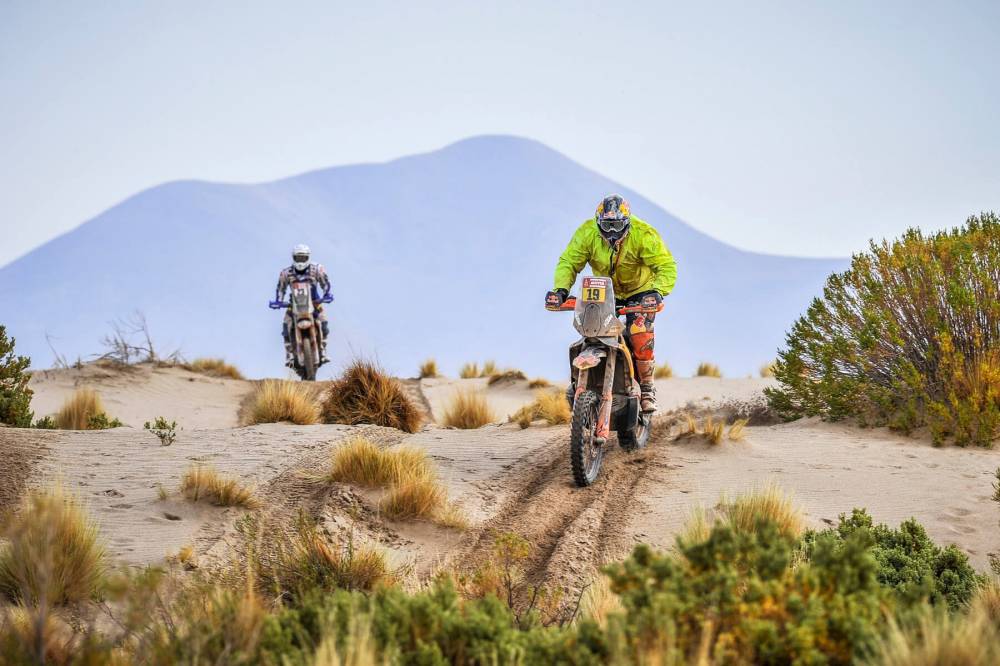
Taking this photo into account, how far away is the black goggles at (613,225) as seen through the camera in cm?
793

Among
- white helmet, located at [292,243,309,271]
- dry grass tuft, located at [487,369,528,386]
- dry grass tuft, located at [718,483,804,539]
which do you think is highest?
white helmet, located at [292,243,309,271]

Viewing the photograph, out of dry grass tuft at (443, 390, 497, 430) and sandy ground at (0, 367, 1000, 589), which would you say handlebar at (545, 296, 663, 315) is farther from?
dry grass tuft at (443, 390, 497, 430)

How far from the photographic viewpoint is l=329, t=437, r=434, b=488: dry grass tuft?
720cm

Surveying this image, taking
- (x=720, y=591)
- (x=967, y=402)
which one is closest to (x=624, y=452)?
(x=967, y=402)

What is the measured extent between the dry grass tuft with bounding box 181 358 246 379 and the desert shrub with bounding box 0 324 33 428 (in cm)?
833

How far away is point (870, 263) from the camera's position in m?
11.2

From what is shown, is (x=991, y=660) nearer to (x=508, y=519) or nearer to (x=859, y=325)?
(x=508, y=519)

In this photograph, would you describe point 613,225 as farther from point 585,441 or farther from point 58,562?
point 58,562

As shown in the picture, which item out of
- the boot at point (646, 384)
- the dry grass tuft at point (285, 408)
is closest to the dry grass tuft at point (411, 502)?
the boot at point (646, 384)

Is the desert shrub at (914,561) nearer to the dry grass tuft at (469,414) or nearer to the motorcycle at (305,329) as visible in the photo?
the dry grass tuft at (469,414)

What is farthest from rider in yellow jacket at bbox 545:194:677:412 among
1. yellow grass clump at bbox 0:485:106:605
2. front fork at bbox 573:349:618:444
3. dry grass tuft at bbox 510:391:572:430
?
yellow grass clump at bbox 0:485:106:605

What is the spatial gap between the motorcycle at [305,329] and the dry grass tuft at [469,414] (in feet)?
19.5

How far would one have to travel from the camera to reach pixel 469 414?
12.3 metres

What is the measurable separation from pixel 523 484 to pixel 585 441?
2.82ft
